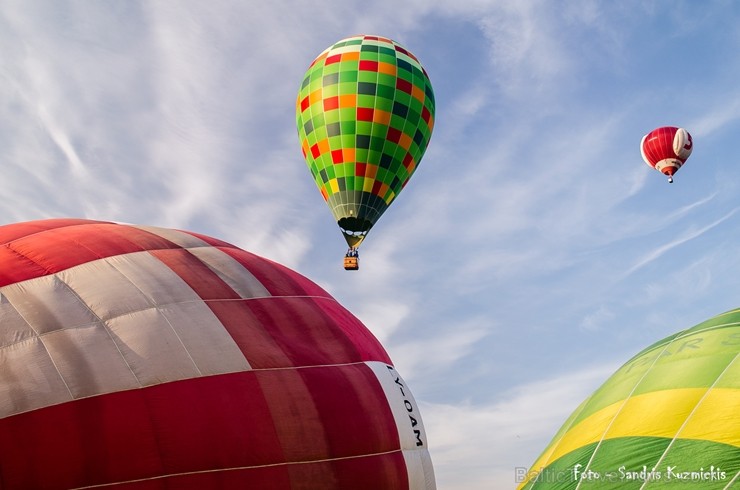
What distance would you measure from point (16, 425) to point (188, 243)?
3235mm

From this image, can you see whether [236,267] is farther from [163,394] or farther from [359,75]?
[359,75]

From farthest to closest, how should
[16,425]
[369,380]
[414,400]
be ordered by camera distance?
[414,400], [369,380], [16,425]

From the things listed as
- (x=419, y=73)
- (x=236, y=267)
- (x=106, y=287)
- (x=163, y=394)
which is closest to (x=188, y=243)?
(x=236, y=267)

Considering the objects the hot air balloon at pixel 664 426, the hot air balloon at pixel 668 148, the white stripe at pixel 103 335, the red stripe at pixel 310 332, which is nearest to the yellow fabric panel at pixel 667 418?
the hot air balloon at pixel 664 426

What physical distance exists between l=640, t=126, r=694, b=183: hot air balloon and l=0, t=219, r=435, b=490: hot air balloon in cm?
2010

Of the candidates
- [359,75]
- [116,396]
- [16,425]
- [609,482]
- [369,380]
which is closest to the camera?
[609,482]

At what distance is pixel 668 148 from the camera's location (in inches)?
979

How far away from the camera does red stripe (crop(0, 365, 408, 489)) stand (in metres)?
6.12

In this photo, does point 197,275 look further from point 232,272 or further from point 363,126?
point 363,126

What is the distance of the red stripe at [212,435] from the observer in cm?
612

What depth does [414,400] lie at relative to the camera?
30.4ft

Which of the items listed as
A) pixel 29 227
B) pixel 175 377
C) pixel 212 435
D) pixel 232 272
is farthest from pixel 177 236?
pixel 212 435

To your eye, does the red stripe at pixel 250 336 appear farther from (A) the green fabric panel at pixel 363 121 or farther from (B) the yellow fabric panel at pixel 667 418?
(A) the green fabric panel at pixel 363 121

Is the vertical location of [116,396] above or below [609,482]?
above
